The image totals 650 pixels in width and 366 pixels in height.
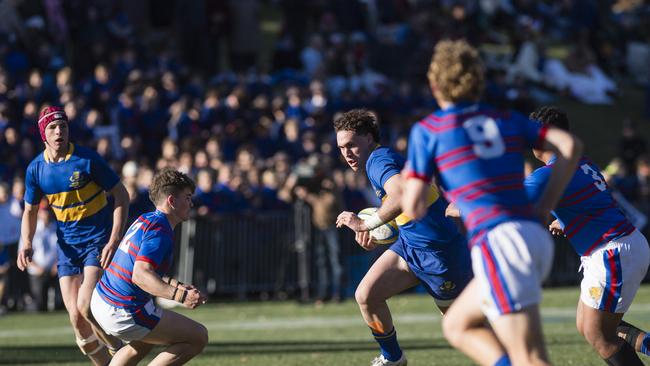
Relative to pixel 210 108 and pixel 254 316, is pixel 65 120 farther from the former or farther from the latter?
pixel 210 108

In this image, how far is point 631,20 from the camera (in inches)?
1243

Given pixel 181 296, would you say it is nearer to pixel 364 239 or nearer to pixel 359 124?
pixel 364 239

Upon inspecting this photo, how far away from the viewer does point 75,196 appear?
907cm

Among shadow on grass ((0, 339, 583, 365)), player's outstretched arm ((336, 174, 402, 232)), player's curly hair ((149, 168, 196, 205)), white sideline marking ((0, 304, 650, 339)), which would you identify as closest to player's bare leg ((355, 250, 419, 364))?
player's outstretched arm ((336, 174, 402, 232))

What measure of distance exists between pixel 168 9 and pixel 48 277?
349 inches

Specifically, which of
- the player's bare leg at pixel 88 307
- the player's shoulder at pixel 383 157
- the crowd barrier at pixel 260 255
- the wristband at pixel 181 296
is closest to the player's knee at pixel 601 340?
the player's shoulder at pixel 383 157

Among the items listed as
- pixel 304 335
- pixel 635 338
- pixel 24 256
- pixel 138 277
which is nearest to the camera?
pixel 138 277

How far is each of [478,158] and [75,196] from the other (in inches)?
177

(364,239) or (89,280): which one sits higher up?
(364,239)

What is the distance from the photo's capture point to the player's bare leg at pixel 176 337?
7.26 metres

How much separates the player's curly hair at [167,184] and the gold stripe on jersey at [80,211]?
1.85m

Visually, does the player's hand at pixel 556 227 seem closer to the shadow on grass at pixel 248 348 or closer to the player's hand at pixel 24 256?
the shadow on grass at pixel 248 348

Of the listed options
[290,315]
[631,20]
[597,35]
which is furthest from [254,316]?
[631,20]

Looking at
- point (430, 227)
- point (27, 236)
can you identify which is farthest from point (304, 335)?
point (430, 227)
